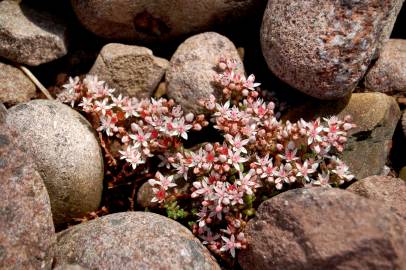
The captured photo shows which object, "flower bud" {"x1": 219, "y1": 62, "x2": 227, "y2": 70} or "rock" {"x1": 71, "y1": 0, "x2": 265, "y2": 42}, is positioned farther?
"rock" {"x1": 71, "y1": 0, "x2": 265, "y2": 42}

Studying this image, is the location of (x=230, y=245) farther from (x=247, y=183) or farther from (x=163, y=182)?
(x=163, y=182)

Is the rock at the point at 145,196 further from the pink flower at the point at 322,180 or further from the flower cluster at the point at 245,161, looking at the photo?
the pink flower at the point at 322,180

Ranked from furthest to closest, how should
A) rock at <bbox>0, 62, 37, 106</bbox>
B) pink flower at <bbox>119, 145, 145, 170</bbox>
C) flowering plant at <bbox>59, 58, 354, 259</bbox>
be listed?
rock at <bbox>0, 62, 37, 106</bbox> < pink flower at <bbox>119, 145, 145, 170</bbox> < flowering plant at <bbox>59, 58, 354, 259</bbox>

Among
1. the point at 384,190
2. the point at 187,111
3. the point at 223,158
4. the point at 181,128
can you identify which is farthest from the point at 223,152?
the point at 384,190

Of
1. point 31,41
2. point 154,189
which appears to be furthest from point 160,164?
point 31,41

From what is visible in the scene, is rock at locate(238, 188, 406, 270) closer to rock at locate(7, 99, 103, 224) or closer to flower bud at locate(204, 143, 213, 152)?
flower bud at locate(204, 143, 213, 152)

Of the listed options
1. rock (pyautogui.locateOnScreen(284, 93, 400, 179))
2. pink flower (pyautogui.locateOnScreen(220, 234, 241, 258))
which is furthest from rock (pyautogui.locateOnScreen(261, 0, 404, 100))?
pink flower (pyautogui.locateOnScreen(220, 234, 241, 258))
